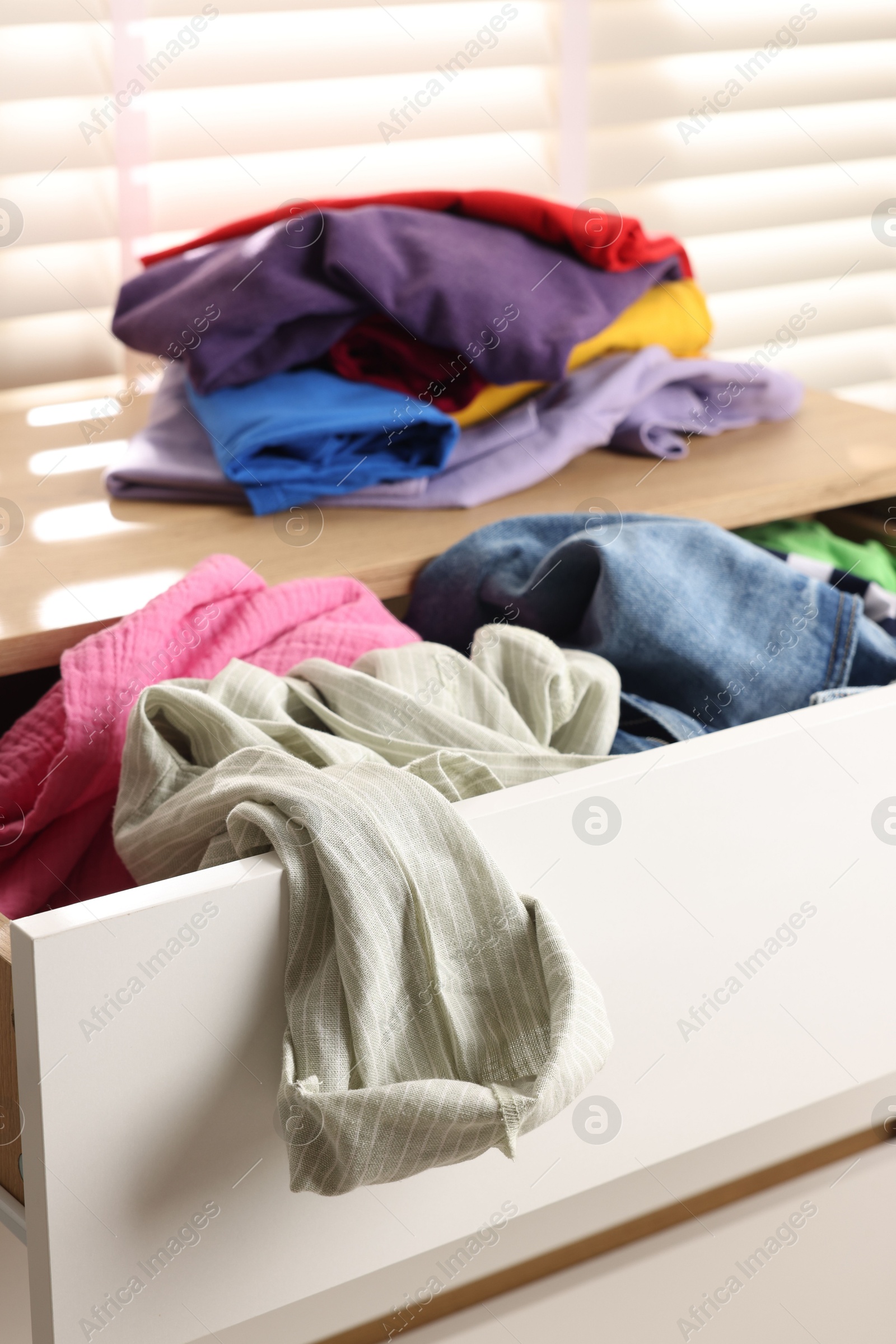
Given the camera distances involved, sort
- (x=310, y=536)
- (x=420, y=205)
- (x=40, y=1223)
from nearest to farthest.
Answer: (x=40, y=1223)
(x=310, y=536)
(x=420, y=205)

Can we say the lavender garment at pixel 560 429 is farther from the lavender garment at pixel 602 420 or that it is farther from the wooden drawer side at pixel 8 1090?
the wooden drawer side at pixel 8 1090

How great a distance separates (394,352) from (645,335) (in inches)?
8.9

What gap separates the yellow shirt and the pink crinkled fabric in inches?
12.1

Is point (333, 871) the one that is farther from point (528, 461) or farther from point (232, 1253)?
point (528, 461)

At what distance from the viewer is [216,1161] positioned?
48 cm

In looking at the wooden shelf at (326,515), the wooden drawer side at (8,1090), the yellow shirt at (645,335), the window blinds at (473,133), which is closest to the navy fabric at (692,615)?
the wooden shelf at (326,515)

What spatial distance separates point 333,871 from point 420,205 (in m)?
0.71

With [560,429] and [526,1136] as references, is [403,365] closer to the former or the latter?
[560,429]

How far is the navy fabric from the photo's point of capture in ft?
2.37

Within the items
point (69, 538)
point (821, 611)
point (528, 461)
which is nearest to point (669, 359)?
point (528, 461)

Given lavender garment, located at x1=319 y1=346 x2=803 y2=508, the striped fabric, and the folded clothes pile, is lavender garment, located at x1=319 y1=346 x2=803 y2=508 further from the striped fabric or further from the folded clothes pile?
the striped fabric

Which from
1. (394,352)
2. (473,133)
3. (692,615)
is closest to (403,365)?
(394,352)

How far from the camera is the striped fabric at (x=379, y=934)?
1.41 feet

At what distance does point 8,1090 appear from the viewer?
0.48 m
